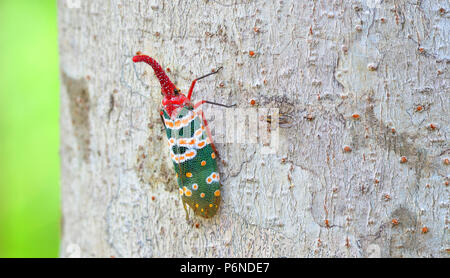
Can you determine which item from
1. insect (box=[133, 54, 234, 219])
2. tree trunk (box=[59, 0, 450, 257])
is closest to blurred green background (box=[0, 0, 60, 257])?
tree trunk (box=[59, 0, 450, 257])

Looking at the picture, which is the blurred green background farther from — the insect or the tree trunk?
the insect

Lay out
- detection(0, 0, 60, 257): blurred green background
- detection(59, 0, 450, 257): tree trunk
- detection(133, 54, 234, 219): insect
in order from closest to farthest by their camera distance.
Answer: detection(59, 0, 450, 257): tree trunk → detection(133, 54, 234, 219): insect → detection(0, 0, 60, 257): blurred green background

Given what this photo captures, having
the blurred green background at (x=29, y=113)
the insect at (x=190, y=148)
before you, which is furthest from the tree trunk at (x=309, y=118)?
the blurred green background at (x=29, y=113)

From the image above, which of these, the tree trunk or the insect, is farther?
the insect

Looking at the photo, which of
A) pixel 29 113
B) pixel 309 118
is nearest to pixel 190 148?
pixel 309 118

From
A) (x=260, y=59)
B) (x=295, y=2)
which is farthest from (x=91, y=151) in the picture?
(x=295, y=2)
